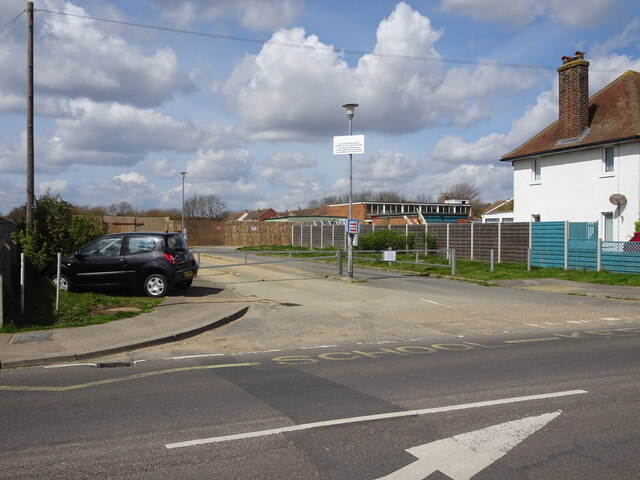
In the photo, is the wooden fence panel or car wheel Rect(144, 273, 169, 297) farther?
the wooden fence panel

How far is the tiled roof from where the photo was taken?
26484 millimetres

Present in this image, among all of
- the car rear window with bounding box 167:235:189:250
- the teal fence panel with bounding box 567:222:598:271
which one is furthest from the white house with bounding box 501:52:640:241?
the car rear window with bounding box 167:235:189:250

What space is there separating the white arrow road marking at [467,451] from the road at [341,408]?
0.02 metres

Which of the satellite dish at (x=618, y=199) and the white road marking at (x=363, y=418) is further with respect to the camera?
the satellite dish at (x=618, y=199)

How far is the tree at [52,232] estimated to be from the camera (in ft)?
50.1

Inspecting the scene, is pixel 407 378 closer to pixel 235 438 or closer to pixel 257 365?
pixel 257 365

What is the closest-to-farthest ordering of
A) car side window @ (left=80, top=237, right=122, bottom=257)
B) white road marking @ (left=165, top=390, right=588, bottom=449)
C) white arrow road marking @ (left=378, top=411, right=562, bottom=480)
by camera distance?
1. white arrow road marking @ (left=378, top=411, right=562, bottom=480)
2. white road marking @ (left=165, top=390, right=588, bottom=449)
3. car side window @ (left=80, top=237, right=122, bottom=257)

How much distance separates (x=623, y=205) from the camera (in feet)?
→ 85.7

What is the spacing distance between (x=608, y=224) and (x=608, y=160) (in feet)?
10.1

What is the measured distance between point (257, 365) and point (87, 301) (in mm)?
6586

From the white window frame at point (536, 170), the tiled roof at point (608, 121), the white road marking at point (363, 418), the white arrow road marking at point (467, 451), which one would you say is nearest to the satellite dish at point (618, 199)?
the tiled roof at point (608, 121)

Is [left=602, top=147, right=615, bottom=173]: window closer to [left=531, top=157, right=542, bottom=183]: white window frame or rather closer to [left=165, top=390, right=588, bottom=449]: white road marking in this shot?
[left=531, top=157, right=542, bottom=183]: white window frame

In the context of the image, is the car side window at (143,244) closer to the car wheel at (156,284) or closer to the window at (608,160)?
the car wheel at (156,284)

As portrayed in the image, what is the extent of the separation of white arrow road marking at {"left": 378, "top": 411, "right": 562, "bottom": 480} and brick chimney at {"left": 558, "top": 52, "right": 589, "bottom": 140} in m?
26.9
